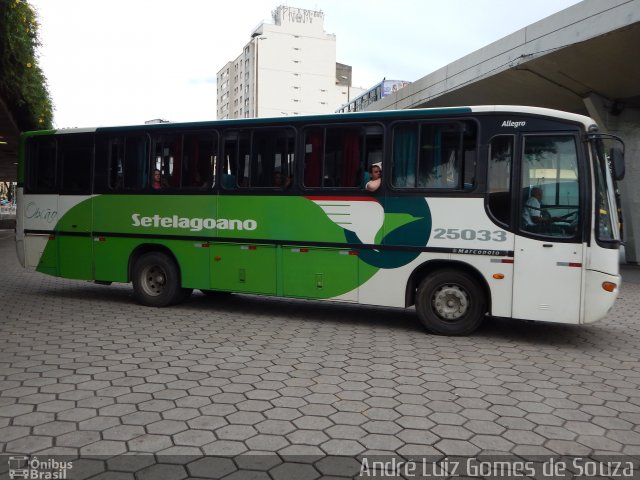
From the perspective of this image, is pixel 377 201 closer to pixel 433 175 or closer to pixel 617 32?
pixel 433 175

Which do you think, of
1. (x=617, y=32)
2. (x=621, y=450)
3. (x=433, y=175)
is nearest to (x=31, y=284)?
(x=433, y=175)

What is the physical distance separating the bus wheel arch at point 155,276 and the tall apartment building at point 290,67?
76.8m

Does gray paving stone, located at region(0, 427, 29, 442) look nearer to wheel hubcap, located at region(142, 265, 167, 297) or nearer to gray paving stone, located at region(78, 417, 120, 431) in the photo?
gray paving stone, located at region(78, 417, 120, 431)

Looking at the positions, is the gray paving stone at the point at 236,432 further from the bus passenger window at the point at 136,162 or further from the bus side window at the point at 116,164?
the bus side window at the point at 116,164

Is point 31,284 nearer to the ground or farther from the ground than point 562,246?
nearer to the ground

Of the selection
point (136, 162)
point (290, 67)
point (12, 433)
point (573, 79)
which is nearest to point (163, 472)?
point (12, 433)

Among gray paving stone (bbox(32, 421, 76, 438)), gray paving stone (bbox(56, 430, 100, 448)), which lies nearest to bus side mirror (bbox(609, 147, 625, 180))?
gray paving stone (bbox(56, 430, 100, 448))

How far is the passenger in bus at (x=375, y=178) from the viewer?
7.29 meters

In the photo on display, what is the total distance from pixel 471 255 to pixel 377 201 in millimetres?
1409

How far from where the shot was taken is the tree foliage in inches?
468

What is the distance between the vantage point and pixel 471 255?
22.4ft

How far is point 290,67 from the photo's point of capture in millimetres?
85875

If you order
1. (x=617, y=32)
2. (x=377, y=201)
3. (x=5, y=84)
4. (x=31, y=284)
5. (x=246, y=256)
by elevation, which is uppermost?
(x=617, y=32)

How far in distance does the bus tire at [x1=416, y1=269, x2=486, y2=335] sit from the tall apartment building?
79.2 metres
